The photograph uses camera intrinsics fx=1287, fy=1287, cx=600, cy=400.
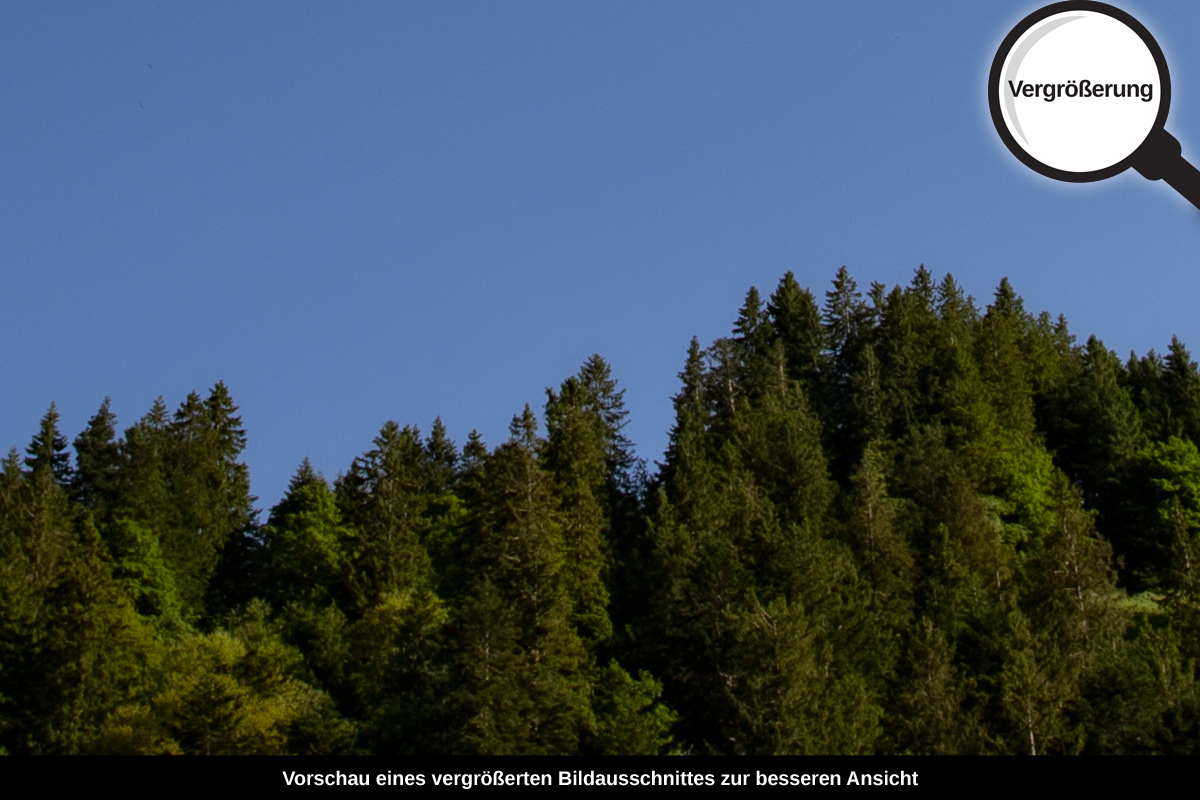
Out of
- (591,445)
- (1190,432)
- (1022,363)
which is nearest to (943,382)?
(1022,363)

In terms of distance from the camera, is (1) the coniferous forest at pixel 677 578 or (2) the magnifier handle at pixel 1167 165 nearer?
(2) the magnifier handle at pixel 1167 165

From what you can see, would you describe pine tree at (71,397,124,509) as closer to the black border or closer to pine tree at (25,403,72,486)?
pine tree at (25,403,72,486)

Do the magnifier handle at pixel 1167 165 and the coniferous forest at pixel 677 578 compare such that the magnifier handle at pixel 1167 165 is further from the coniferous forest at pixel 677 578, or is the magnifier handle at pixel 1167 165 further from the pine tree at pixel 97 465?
the pine tree at pixel 97 465

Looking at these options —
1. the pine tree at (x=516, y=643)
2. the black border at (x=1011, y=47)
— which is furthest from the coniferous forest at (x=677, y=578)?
the black border at (x=1011, y=47)

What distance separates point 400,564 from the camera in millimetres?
80000

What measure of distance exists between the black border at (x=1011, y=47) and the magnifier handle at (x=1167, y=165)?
37 mm

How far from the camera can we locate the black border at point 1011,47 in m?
5.07

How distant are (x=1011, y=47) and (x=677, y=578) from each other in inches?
2442

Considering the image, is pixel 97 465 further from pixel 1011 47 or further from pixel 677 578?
pixel 1011 47

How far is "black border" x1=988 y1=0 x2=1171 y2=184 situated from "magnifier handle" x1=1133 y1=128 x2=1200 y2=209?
4 centimetres

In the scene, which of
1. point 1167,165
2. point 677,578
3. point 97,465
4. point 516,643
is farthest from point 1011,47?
point 97,465

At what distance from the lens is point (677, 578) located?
66.4 m

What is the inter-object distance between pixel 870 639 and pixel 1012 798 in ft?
157

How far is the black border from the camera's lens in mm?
5070
